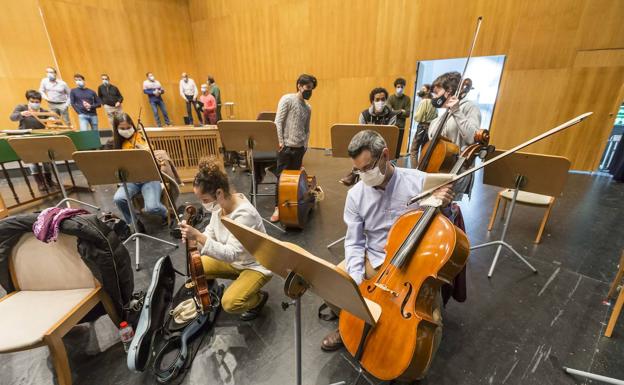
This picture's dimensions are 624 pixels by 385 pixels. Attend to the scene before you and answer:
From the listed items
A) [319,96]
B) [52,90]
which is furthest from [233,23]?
[52,90]

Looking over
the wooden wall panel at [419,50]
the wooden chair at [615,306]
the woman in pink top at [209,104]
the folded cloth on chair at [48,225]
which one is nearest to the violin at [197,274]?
the folded cloth on chair at [48,225]

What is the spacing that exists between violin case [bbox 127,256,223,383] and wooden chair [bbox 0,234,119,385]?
0.79ft

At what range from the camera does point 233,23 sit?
812cm

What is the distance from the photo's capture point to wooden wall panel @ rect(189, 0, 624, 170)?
4.23 m

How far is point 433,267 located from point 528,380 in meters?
0.97

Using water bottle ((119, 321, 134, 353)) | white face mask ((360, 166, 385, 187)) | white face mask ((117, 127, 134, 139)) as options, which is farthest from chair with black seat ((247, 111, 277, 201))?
white face mask ((360, 166, 385, 187))

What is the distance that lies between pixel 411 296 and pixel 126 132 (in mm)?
3015

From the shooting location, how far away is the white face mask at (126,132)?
8.95 ft

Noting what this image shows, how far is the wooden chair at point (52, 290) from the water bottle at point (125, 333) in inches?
4.9

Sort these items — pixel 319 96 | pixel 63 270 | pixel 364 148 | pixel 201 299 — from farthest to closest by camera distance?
pixel 319 96 < pixel 201 299 < pixel 63 270 < pixel 364 148

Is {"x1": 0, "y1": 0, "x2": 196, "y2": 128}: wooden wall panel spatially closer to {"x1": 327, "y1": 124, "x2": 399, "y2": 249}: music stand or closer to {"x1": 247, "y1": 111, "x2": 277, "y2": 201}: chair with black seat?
{"x1": 247, "y1": 111, "x2": 277, "y2": 201}: chair with black seat

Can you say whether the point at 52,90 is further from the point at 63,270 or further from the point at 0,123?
the point at 63,270

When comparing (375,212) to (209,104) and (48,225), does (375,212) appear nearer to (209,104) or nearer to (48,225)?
(48,225)

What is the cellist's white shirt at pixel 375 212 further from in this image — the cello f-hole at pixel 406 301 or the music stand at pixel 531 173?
the music stand at pixel 531 173
